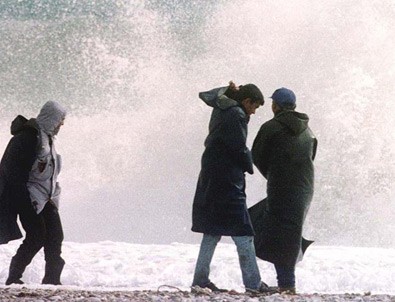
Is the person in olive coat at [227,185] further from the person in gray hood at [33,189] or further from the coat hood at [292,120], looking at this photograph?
the person in gray hood at [33,189]

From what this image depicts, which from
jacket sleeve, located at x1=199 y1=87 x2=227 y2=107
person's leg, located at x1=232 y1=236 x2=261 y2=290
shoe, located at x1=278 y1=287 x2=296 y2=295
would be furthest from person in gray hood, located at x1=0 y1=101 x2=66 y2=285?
shoe, located at x1=278 y1=287 x2=296 y2=295

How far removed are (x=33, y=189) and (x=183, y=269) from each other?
14.4 feet

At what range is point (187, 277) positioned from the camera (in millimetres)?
11000

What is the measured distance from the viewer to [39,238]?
7.57 metres

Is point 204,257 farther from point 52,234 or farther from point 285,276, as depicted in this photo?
point 52,234

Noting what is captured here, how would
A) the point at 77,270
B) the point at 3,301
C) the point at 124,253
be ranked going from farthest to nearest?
the point at 124,253 < the point at 77,270 < the point at 3,301

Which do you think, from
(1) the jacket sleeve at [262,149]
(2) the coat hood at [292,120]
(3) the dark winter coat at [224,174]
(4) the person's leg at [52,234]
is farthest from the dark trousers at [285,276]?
(4) the person's leg at [52,234]

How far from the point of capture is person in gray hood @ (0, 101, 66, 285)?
7.48 metres

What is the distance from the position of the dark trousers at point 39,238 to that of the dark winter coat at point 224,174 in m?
1.42

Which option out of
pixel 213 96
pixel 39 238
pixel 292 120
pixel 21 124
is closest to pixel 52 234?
pixel 39 238

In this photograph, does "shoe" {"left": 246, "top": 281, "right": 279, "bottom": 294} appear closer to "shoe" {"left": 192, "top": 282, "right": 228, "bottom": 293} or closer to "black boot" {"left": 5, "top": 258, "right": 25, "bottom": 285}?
"shoe" {"left": 192, "top": 282, "right": 228, "bottom": 293}

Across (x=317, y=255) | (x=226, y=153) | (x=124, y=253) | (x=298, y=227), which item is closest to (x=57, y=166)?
(x=226, y=153)

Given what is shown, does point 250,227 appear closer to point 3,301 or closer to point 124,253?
point 3,301

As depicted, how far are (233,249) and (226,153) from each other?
264 inches
